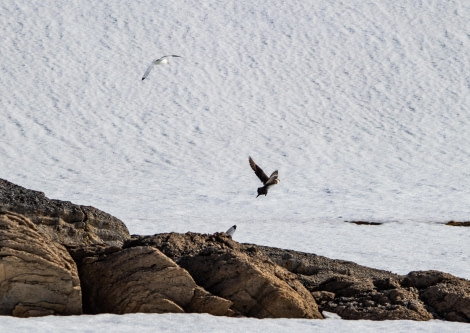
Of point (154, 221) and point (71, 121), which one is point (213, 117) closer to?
point (71, 121)

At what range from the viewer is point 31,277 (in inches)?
406

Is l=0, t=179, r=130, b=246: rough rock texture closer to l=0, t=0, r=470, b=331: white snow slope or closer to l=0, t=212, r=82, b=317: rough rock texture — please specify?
l=0, t=212, r=82, b=317: rough rock texture

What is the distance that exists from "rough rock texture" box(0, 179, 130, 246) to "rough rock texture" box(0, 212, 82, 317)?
6.20ft

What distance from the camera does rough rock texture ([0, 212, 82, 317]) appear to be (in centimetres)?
1027

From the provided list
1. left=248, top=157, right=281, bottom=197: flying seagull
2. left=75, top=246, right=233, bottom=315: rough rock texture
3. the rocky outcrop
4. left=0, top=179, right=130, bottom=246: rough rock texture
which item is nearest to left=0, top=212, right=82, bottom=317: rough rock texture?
the rocky outcrop

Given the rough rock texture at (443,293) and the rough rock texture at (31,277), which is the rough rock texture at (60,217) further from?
the rough rock texture at (443,293)

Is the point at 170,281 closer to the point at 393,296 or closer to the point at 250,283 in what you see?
the point at 250,283

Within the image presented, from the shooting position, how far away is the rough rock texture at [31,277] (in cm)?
1027

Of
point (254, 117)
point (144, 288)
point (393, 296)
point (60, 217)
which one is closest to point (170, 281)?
point (144, 288)

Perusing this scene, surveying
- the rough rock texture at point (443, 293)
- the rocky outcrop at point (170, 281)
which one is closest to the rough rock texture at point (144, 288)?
the rocky outcrop at point (170, 281)

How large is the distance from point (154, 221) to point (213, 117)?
9.47m

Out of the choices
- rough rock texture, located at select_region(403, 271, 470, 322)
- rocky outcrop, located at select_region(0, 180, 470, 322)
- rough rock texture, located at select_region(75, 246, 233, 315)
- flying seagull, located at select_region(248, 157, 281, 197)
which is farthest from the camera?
flying seagull, located at select_region(248, 157, 281, 197)

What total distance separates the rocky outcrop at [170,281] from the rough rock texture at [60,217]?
0.01 meters

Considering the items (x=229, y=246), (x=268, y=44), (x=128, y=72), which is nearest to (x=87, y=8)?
(x=128, y=72)
